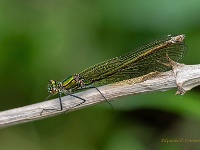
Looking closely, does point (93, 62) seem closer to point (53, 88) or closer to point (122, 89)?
point (53, 88)

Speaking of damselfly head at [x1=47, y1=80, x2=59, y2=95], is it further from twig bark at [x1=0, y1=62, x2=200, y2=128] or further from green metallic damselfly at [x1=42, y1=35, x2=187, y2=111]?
twig bark at [x1=0, y1=62, x2=200, y2=128]

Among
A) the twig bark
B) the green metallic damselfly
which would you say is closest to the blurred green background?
the green metallic damselfly

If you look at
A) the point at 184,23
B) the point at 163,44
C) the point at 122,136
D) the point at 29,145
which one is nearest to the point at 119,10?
the point at 184,23

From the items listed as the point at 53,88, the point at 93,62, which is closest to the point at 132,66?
the point at 53,88

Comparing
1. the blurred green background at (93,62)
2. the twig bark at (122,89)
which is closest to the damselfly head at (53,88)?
the twig bark at (122,89)

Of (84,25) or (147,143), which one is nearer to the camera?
(147,143)

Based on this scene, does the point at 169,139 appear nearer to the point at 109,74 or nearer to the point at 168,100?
the point at 168,100

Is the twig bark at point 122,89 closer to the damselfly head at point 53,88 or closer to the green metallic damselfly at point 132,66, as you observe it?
the green metallic damselfly at point 132,66
